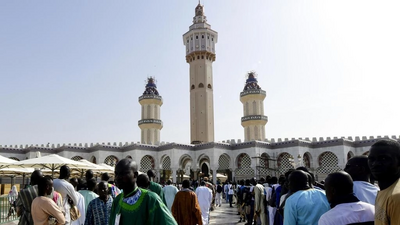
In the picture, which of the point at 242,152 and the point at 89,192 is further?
the point at 242,152

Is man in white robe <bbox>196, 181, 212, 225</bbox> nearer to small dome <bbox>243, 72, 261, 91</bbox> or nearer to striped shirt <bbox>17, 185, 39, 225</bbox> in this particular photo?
striped shirt <bbox>17, 185, 39, 225</bbox>

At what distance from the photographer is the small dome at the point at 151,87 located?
147 feet

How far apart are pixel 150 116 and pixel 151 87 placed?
409cm

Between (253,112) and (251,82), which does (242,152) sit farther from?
(251,82)

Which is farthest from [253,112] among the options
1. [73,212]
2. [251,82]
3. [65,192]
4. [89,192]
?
[65,192]

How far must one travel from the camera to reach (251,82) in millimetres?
43000

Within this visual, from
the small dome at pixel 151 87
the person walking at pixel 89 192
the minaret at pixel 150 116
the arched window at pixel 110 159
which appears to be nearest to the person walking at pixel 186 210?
the person walking at pixel 89 192

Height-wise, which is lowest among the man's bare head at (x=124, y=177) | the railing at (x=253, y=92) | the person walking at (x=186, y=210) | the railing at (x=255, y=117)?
the person walking at (x=186, y=210)

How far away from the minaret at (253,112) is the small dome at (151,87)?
1097 centimetres

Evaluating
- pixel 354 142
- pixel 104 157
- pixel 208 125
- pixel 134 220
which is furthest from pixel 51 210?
pixel 208 125

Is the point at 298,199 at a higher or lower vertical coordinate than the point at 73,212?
higher

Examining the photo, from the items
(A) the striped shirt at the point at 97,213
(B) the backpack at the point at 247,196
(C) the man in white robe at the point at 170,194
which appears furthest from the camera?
(B) the backpack at the point at 247,196

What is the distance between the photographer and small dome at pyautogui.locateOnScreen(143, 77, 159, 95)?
44.9 meters

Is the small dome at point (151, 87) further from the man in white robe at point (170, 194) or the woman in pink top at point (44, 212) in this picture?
the woman in pink top at point (44, 212)
